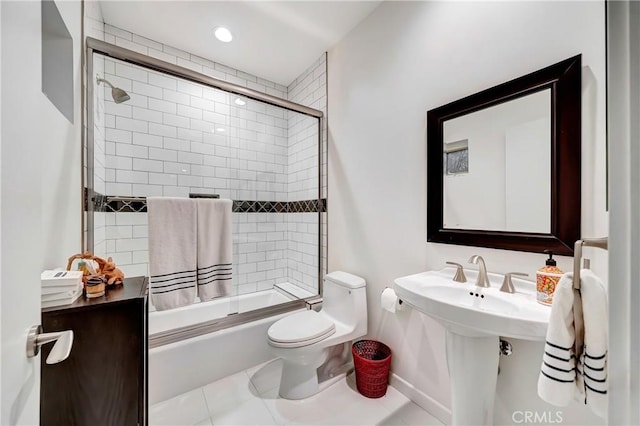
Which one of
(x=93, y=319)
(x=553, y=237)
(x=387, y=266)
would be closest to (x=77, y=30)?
(x=93, y=319)

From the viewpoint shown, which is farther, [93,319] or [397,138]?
[397,138]

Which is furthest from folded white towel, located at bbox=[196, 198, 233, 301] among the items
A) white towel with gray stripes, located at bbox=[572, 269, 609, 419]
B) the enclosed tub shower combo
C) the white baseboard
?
white towel with gray stripes, located at bbox=[572, 269, 609, 419]

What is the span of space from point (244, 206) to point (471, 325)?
1.82 metres

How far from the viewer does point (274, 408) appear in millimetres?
1555

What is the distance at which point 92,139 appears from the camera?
149 centimetres

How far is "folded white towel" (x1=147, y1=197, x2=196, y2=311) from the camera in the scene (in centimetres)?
153

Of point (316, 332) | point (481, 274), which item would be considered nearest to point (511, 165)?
point (481, 274)

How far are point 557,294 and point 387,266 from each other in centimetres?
105

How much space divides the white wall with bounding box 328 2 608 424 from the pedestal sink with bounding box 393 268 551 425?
165 millimetres

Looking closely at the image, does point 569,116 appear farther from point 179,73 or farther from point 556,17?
point 179,73

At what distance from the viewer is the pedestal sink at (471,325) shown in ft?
3.17

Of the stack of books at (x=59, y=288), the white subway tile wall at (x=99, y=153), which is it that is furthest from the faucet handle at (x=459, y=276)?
→ the white subway tile wall at (x=99, y=153)

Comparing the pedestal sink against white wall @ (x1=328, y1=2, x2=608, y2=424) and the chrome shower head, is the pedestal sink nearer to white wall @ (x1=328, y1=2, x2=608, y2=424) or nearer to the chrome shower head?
white wall @ (x1=328, y1=2, x2=608, y2=424)

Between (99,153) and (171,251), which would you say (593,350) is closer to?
Answer: (171,251)
